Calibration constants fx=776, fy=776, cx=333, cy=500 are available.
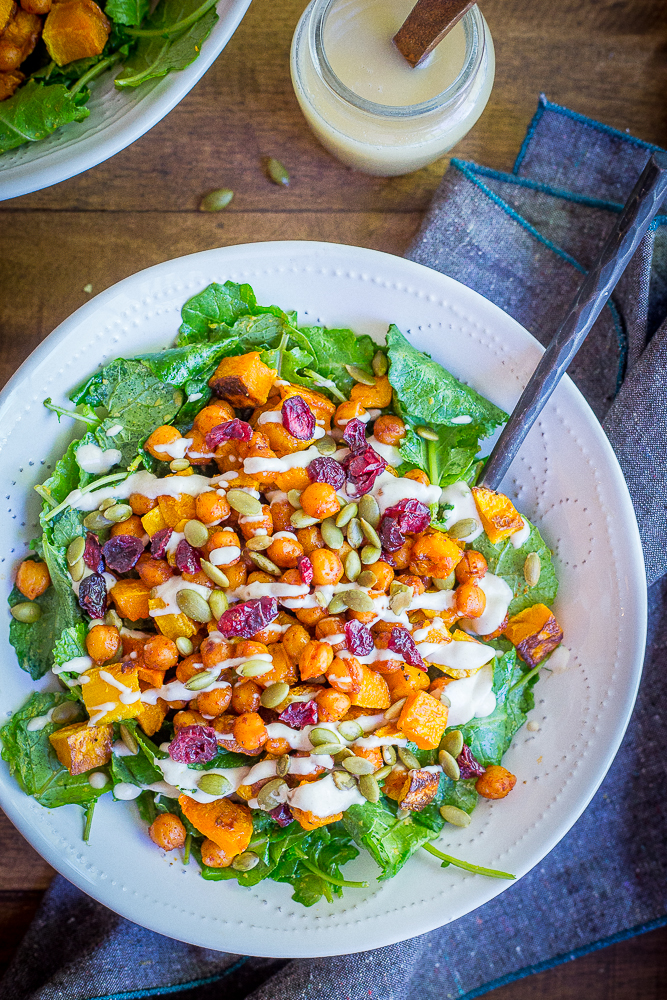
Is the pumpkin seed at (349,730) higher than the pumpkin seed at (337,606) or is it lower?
lower

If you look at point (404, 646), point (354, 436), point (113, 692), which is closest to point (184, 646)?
point (113, 692)

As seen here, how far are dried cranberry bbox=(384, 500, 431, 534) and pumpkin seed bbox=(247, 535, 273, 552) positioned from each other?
288 mm

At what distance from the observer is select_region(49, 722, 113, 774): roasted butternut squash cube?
72.1 inches

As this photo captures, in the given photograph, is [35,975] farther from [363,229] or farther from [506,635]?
[363,229]

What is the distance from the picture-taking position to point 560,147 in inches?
92.0

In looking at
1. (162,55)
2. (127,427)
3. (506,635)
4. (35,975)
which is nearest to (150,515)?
(127,427)

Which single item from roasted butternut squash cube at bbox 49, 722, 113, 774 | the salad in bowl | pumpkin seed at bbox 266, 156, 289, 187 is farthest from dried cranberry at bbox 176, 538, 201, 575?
pumpkin seed at bbox 266, 156, 289, 187

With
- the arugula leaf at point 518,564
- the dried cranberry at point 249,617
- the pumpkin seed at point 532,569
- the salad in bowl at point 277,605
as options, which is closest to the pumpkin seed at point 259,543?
the salad in bowl at point 277,605

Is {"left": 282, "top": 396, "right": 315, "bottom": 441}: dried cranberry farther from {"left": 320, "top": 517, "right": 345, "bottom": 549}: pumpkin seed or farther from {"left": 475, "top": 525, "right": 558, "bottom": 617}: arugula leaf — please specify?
{"left": 475, "top": 525, "right": 558, "bottom": 617}: arugula leaf

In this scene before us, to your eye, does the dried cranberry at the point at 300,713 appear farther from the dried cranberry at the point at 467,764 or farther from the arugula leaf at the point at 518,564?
the arugula leaf at the point at 518,564

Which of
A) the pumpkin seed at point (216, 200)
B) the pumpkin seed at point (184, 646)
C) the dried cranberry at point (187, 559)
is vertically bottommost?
the pumpkin seed at point (184, 646)

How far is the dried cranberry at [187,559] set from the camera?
70.4 inches

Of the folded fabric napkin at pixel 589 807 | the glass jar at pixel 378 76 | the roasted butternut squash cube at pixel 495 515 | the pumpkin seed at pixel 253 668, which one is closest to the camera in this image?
the pumpkin seed at pixel 253 668

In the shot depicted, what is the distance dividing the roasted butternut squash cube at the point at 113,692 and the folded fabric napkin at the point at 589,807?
0.81 meters
